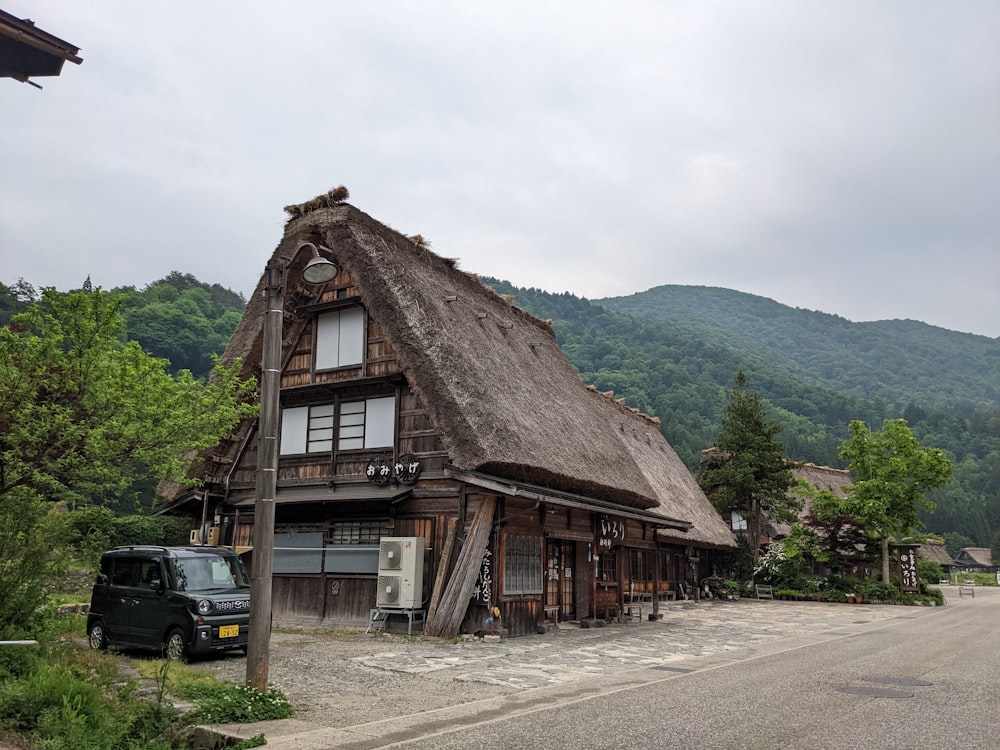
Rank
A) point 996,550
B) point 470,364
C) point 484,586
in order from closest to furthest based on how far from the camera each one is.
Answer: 1. point 484,586
2. point 470,364
3. point 996,550

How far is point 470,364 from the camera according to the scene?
1697cm

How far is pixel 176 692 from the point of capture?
816 cm

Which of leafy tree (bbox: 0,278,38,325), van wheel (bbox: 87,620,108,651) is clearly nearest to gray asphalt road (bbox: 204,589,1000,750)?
van wheel (bbox: 87,620,108,651)

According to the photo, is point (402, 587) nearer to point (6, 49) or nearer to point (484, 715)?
point (484, 715)

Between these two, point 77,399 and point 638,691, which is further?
point 638,691

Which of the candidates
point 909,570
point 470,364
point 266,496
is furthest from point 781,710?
point 909,570

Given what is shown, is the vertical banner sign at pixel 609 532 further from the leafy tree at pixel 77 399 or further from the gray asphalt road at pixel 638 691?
the leafy tree at pixel 77 399

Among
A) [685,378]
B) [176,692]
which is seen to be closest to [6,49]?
[176,692]

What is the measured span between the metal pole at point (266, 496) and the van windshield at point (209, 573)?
3784 millimetres

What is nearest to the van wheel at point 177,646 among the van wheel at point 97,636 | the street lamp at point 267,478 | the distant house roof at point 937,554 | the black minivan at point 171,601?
the black minivan at point 171,601

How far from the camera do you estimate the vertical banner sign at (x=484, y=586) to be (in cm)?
1545

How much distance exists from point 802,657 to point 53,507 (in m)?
12.1

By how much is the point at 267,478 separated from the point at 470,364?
346 inches

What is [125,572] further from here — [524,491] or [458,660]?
[524,491]
